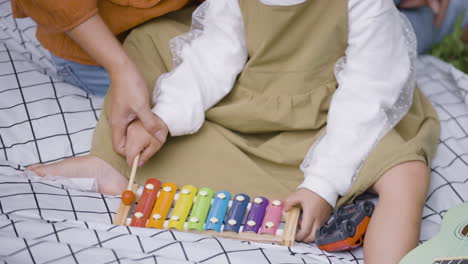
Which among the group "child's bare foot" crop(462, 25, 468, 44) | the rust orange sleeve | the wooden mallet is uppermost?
the rust orange sleeve

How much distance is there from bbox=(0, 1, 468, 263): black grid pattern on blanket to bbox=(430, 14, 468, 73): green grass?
92 mm

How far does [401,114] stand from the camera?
3.86 ft

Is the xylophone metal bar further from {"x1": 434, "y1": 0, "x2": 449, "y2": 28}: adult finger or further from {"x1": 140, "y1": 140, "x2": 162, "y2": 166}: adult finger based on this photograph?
{"x1": 434, "y1": 0, "x2": 449, "y2": 28}: adult finger

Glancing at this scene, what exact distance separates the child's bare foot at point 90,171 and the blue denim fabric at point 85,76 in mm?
271

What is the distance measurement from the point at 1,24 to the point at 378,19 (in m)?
0.88

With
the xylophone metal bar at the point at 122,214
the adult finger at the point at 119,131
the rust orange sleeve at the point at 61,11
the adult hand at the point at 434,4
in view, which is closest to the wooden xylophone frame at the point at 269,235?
the xylophone metal bar at the point at 122,214

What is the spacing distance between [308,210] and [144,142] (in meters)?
0.29

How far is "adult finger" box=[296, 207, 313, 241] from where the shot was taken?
3.48ft

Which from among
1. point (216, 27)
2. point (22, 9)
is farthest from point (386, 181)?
point (22, 9)

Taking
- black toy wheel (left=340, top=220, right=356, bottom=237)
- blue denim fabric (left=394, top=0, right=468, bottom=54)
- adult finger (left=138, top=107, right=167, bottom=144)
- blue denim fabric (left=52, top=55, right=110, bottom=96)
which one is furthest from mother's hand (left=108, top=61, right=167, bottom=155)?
blue denim fabric (left=394, top=0, right=468, bottom=54)

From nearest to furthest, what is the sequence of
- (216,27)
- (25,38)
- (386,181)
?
(386,181) < (216,27) < (25,38)

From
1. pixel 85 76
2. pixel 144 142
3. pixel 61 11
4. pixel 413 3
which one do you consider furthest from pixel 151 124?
pixel 413 3

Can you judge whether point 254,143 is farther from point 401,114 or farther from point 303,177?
point 401,114

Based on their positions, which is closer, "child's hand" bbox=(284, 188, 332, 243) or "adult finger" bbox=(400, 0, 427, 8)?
"child's hand" bbox=(284, 188, 332, 243)
